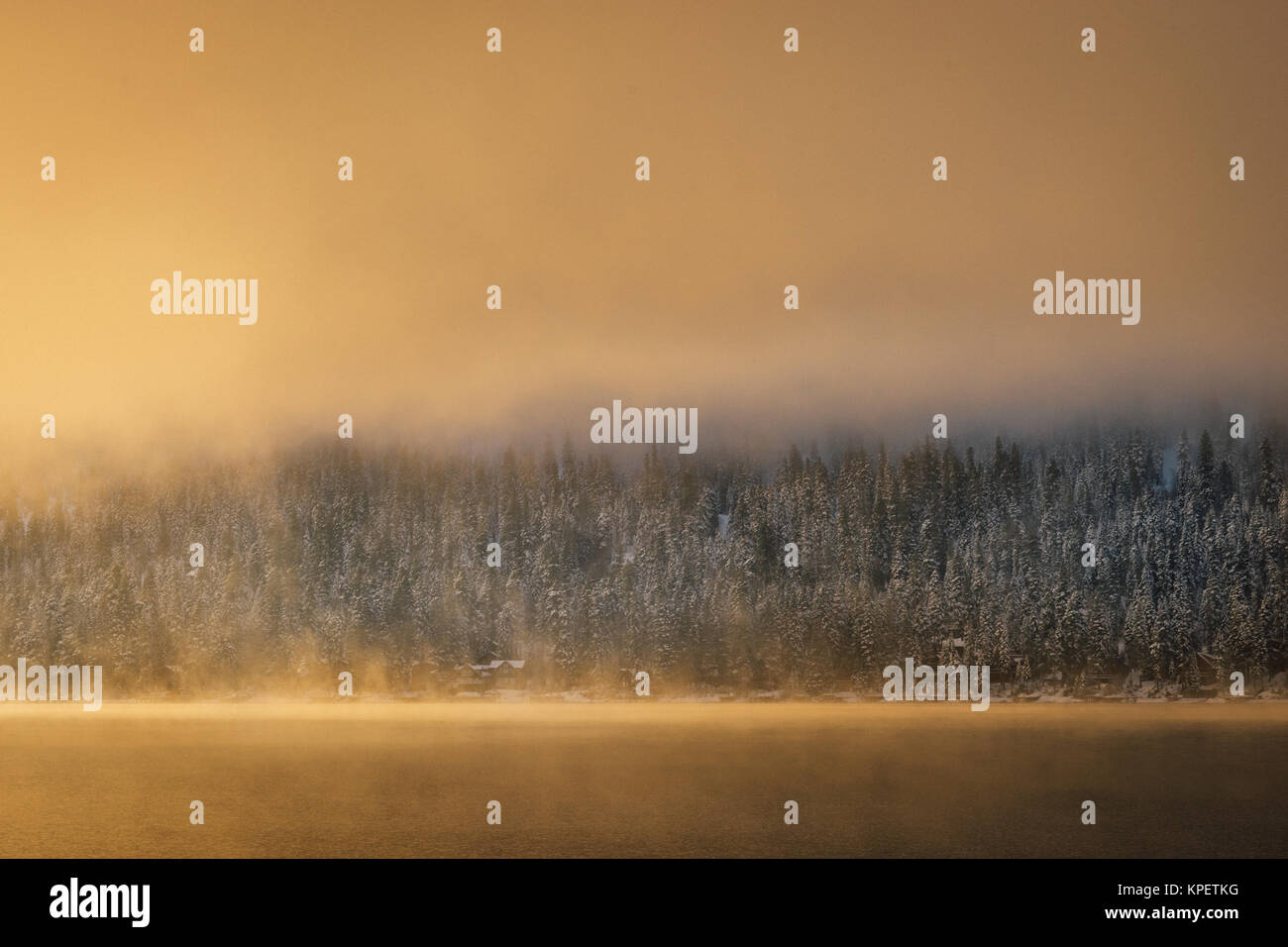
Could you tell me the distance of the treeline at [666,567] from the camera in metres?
7.97

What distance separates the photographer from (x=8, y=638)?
8266 mm

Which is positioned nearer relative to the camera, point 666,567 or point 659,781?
point 659,781

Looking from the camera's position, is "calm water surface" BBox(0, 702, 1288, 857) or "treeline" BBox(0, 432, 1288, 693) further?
"treeline" BBox(0, 432, 1288, 693)

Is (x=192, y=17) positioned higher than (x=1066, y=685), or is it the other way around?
(x=192, y=17)

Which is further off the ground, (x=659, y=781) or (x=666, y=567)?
(x=666, y=567)

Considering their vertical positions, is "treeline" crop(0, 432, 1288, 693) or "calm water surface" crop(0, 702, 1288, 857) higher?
"treeline" crop(0, 432, 1288, 693)

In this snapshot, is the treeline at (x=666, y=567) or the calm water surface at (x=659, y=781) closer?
the calm water surface at (x=659, y=781)

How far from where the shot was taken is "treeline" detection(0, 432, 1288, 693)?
26.2 ft

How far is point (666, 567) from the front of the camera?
26.8 ft

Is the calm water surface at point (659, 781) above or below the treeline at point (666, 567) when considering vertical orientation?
below

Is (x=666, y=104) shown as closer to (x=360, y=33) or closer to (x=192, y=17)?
(x=360, y=33)
